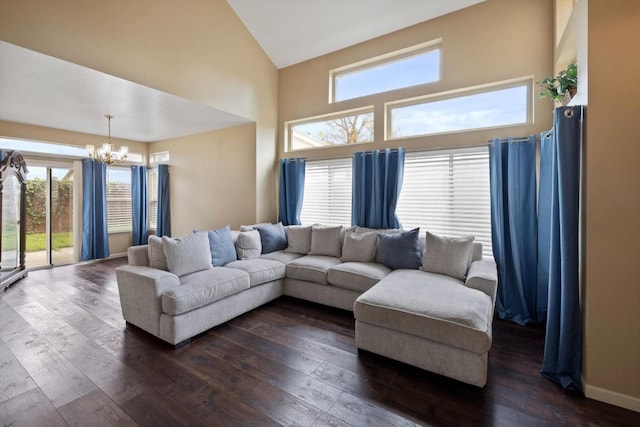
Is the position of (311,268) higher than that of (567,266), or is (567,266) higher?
(567,266)

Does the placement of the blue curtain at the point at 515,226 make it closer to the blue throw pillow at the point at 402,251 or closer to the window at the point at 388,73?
the blue throw pillow at the point at 402,251

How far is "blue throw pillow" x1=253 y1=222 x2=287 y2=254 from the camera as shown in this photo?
4.07 meters

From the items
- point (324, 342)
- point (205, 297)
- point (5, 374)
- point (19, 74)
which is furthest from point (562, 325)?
point (19, 74)

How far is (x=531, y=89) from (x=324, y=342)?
3564 mm

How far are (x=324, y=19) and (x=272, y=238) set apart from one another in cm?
323

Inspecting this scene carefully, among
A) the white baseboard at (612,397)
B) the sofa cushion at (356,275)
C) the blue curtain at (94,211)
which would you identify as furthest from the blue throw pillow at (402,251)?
the blue curtain at (94,211)

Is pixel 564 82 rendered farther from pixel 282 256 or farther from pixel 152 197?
pixel 152 197

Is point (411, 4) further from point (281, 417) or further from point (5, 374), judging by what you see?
point (5, 374)

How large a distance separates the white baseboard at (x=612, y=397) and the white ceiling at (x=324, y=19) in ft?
13.2

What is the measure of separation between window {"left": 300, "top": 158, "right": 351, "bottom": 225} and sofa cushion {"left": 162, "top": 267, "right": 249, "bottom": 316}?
194cm

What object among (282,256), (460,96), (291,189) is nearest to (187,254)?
(282,256)

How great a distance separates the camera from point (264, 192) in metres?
4.87

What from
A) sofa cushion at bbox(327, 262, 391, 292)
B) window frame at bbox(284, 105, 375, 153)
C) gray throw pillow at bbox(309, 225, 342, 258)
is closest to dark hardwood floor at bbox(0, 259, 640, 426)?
sofa cushion at bbox(327, 262, 391, 292)

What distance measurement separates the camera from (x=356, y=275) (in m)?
3.05
